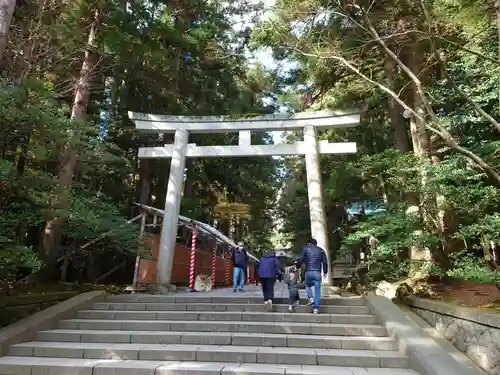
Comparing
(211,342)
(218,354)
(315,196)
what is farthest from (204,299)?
(315,196)

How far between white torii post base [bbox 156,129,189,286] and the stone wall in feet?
21.8

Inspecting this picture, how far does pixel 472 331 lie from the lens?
503cm

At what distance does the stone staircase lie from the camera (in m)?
4.92

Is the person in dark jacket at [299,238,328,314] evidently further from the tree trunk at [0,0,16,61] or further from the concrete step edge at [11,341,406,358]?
the tree trunk at [0,0,16,61]

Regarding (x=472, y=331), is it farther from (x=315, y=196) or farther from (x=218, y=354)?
(x=315, y=196)

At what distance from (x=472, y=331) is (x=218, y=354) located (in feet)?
11.4

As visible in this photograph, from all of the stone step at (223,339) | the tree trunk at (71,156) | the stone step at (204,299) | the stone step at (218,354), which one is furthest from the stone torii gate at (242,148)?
the stone step at (218,354)

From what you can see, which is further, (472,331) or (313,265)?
(313,265)

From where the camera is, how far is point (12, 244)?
565 centimetres

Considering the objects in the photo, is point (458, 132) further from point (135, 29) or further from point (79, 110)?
point (79, 110)

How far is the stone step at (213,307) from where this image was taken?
23.9ft

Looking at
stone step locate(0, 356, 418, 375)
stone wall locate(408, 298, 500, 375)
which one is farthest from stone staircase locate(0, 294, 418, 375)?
stone wall locate(408, 298, 500, 375)

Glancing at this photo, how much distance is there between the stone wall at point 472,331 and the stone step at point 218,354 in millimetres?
913

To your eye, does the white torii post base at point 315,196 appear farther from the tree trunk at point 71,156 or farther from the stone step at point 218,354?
the tree trunk at point 71,156
